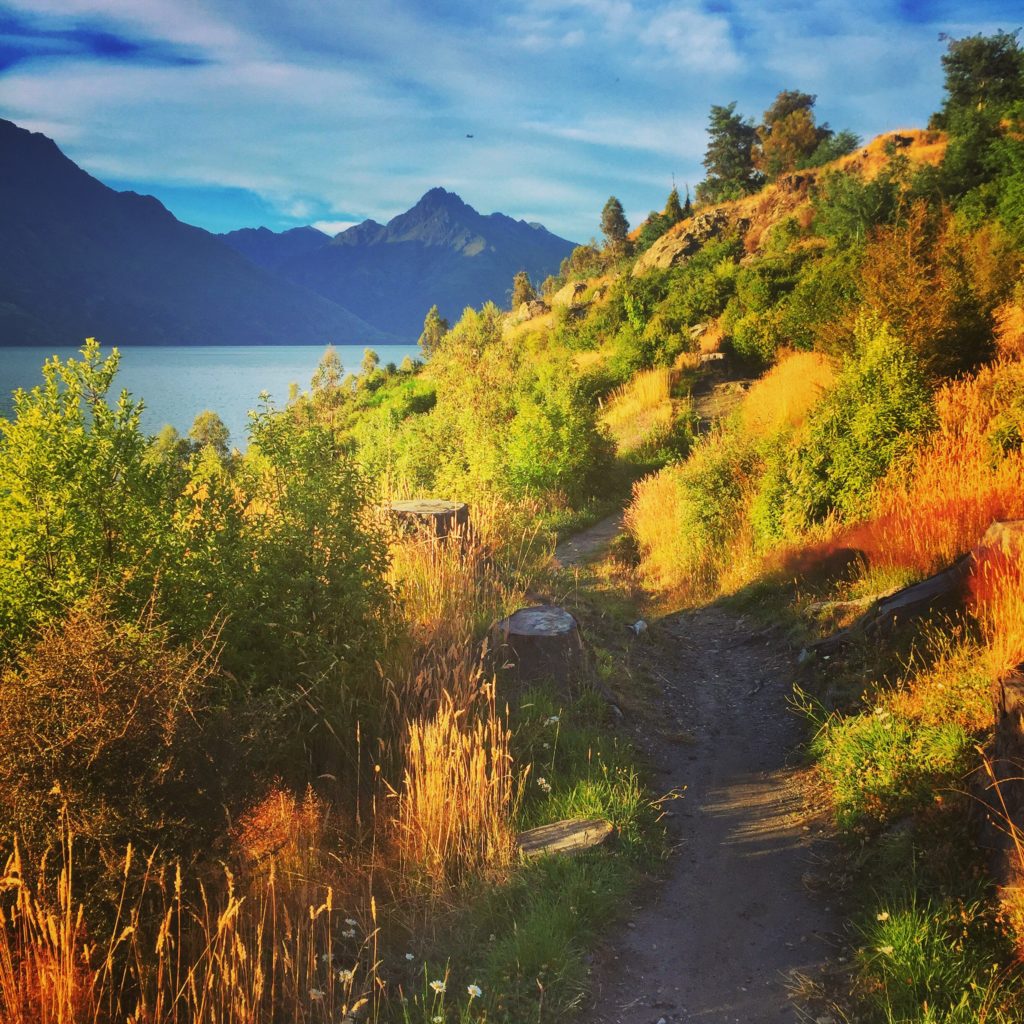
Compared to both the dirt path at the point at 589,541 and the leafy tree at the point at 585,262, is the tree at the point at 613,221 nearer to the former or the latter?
the leafy tree at the point at 585,262

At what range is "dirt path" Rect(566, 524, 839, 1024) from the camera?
328 cm

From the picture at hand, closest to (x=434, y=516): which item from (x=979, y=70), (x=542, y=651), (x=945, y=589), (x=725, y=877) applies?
(x=542, y=651)

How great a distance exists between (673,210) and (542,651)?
145 feet

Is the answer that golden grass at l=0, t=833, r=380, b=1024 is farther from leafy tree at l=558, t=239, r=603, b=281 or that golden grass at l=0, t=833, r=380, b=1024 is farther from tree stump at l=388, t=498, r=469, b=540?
leafy tree at l=558, t=239, r=603, b=281

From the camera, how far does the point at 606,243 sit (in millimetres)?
52781

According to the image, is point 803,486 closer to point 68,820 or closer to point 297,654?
point 297,654

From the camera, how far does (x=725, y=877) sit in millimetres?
4152

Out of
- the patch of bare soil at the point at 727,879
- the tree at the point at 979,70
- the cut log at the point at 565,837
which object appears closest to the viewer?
the patch of bare soil at the point at 727,879

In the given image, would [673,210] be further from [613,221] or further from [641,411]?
[641,411]

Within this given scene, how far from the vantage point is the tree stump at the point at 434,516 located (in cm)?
854

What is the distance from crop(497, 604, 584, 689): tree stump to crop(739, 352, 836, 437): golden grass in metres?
6.14

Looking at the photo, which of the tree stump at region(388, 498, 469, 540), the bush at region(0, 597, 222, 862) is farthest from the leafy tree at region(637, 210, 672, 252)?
the bush at region(0, 597, 222, 862)

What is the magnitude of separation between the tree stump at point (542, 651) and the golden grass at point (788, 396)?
614cm

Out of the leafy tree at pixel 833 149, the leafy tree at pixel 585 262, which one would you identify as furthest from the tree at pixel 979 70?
the leafy tree at pixel 585 262
